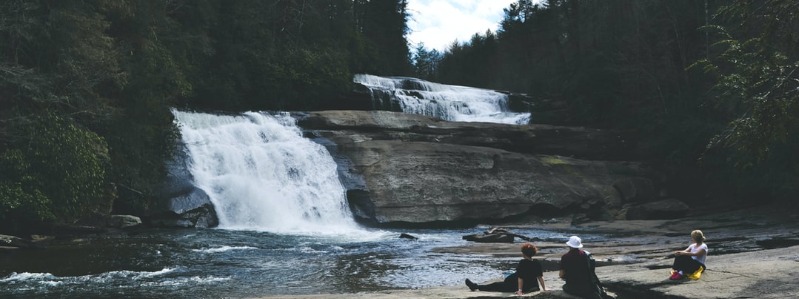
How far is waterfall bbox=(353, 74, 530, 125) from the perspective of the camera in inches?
1487

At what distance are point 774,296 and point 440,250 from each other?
10.8m

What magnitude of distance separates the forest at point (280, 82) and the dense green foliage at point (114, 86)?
0.06 m

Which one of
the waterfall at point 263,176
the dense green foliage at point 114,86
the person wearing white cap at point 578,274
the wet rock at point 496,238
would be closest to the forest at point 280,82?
the dense green foliage at point 114,86

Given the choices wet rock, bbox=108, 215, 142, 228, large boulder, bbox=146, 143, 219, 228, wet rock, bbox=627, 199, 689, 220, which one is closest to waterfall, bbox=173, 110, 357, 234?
large boulder, bbox=146, 143, 219, 228

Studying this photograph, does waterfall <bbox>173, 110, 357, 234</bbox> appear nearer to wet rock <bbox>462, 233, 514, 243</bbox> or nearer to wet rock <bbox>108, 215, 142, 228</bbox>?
wet rock <bbox>108, 215, 142, 228</bbox>

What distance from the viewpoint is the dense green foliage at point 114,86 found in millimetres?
19062

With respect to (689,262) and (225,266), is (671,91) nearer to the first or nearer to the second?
(225,266)

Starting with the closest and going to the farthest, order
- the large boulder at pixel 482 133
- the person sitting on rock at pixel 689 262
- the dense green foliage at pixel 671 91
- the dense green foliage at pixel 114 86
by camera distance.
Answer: the person sitting on rock at pixel 689 262, the dense green foliage at pixel 114 86, the dense green foliage at pixel 671 91, the large boulder at pixel 482 133

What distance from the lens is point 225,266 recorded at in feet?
49.5

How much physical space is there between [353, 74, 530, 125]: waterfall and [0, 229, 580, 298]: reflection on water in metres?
17.6

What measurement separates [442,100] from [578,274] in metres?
30.1

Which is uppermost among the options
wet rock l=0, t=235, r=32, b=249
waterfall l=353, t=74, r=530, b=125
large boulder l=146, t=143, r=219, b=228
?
waterfall l=353, t=74, r=530, b=125

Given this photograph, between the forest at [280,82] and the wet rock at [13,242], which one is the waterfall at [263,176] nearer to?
the forest at [280,82]

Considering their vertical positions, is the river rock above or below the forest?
below
